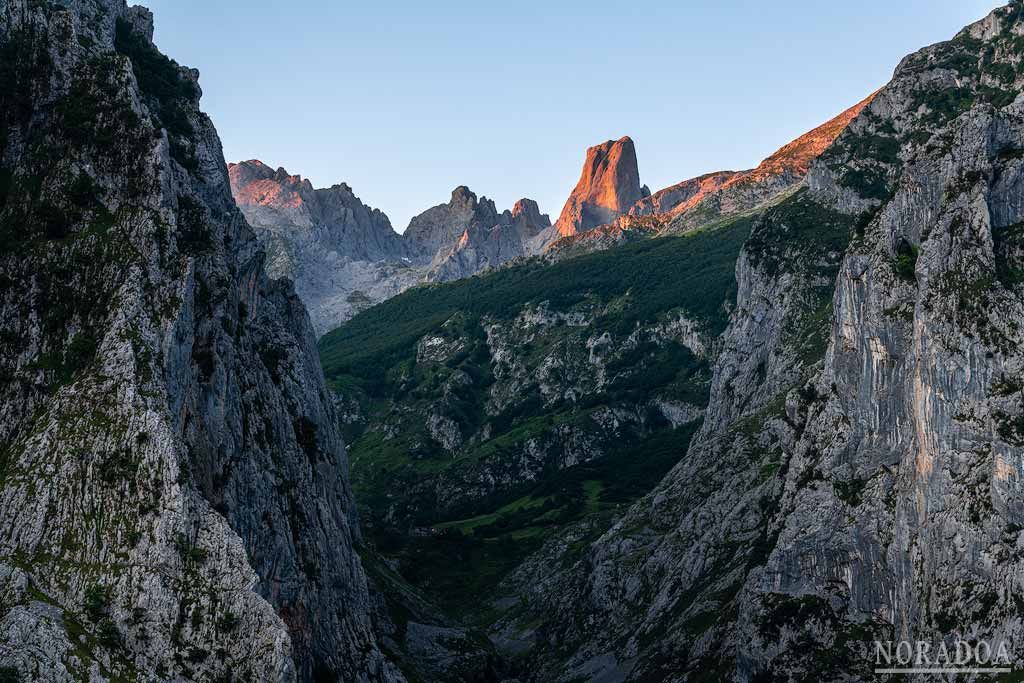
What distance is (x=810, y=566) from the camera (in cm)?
13288

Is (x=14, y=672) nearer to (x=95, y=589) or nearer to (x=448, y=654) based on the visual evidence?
(x=95, y=589)

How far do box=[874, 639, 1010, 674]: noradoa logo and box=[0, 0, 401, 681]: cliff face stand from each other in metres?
56.8

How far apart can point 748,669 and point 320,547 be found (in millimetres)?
51380

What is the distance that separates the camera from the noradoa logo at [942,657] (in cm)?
10131

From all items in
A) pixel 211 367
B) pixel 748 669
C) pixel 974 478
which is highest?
pixel 211 367

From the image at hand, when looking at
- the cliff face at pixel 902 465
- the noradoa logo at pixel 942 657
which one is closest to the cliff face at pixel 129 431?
the cliff face at pixel 902 465

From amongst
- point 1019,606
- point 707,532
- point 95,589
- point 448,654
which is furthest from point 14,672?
point 707,532

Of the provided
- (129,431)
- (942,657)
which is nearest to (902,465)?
(942,657)

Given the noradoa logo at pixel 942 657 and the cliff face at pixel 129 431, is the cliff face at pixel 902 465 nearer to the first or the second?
the noradoa logo at pixel 942 657

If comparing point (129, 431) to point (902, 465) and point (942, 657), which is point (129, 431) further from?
point (902, 465)

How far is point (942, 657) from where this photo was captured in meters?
108

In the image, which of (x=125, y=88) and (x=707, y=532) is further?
(x=707, y=532)

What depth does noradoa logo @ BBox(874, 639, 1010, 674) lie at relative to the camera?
332 ft

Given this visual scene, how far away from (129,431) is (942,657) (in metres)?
75.2
